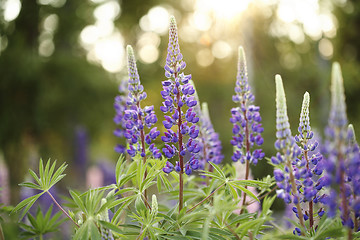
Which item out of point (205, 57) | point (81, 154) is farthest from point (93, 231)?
point (205, 57)

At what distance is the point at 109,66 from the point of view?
451 inches

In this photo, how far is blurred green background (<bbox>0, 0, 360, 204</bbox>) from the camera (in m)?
7.59

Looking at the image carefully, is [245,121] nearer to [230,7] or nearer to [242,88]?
[242,88]

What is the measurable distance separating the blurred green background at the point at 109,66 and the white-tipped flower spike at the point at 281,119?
14.5ft

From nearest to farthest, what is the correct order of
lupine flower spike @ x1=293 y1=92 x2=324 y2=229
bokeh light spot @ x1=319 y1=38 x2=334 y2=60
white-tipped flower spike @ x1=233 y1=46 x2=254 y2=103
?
lupine flower spike @ x1=293 y1=92 x2=324 y2=229, white-tipped flower spike @ x1=233 y1=46 x2=254 y2=103, bokeh light spot @ x1=319 y1=38 x2=334 y2=60

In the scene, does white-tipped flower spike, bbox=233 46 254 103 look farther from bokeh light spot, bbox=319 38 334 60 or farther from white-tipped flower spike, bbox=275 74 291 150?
bokeh light spot, bbox=319 38 334 60

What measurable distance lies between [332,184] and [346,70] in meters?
13.3

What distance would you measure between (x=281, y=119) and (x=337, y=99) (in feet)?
1.05

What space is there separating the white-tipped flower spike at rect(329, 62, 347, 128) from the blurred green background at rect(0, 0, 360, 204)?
186 inches

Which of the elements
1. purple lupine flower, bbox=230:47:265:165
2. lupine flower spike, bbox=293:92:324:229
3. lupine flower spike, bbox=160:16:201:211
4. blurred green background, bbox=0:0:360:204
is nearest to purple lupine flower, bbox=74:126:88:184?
Answer: blurred green background, bbox=0:0:360:204

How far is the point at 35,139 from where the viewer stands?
27.3 feet

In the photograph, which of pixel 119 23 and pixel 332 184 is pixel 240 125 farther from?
pixel 119 23

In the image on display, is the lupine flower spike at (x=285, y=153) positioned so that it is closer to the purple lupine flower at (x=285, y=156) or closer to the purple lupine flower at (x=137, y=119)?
the purple lupine flower at (x=285, y=156)

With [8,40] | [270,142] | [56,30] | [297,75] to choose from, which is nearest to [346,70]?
[297,75]
